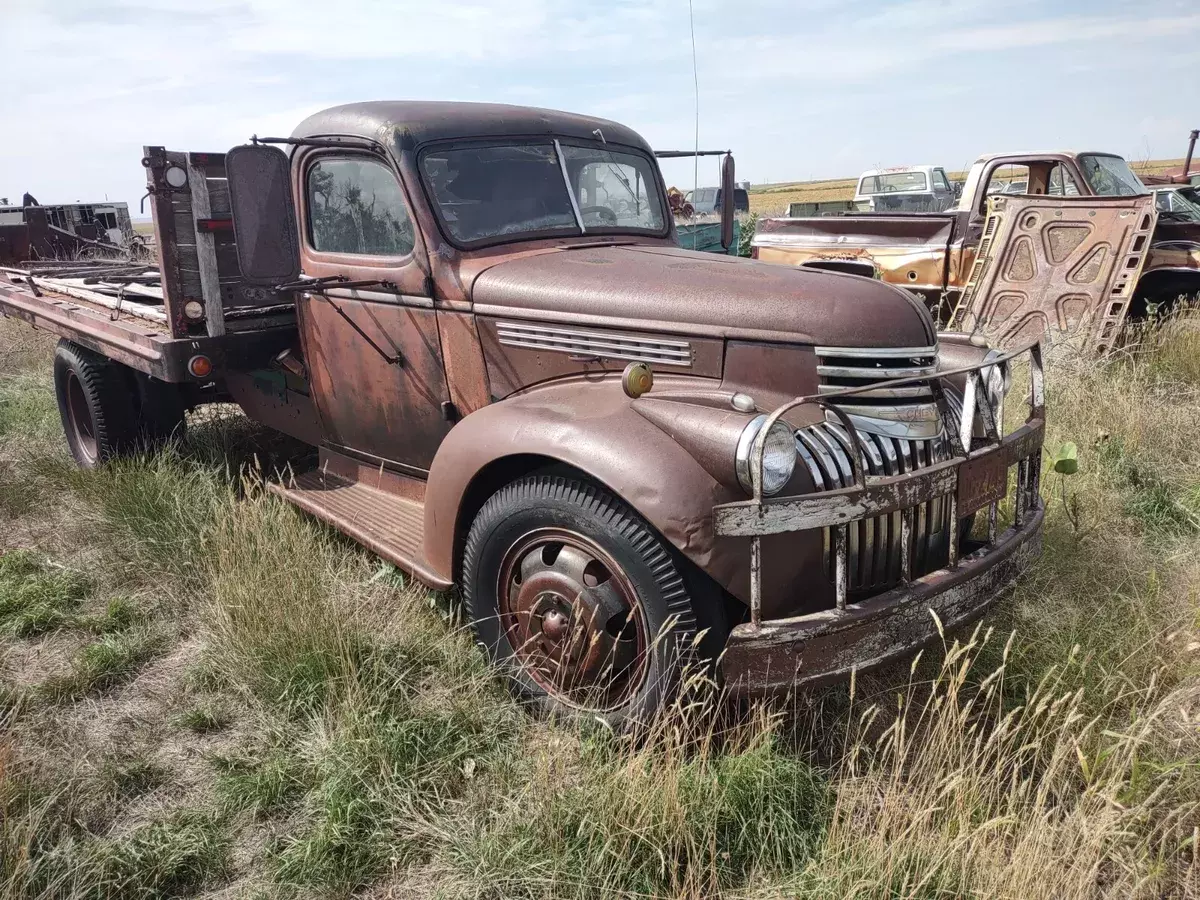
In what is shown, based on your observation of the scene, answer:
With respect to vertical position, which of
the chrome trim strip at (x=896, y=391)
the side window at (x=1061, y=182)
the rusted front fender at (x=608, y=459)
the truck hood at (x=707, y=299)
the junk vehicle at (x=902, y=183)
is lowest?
the rusted front fender at (x=608, y=459)

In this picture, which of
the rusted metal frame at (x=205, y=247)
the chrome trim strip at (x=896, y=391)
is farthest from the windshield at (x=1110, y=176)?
the rusted metal frame at (x=205, y=247)

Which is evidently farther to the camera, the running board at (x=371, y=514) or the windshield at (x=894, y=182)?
the windshield at (x=894, y=182)

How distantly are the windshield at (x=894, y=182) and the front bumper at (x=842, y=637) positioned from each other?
13782 millimetres

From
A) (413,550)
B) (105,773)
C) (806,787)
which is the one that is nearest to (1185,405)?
(806,787)

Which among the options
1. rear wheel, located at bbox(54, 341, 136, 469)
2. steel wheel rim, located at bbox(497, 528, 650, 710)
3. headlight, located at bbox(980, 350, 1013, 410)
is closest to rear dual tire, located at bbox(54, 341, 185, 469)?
rear wheel, located at bbox(54, 341, 136, 469)

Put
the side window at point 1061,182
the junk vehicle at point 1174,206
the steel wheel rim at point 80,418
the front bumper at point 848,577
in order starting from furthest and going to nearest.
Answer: the side window at point 1061,182 < the junk vehicle at point 1174,206 < the steel wheel rim at point 80,418 < the front bumper at point 848,577

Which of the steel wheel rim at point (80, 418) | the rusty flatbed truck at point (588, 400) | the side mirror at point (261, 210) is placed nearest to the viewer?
the rusty flatbed truck at point (588, 400)

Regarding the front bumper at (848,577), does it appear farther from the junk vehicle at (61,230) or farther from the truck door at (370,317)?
the junk vehicle at (61,230)

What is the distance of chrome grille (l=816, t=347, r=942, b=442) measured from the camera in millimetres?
2750

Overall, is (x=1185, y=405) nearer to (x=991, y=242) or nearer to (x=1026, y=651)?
(x=991, y=242)

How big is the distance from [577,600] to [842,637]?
771 millimetres

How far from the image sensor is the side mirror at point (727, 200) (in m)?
4.59

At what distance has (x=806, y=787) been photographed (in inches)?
97.8

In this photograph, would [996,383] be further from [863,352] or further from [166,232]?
[166,232]
